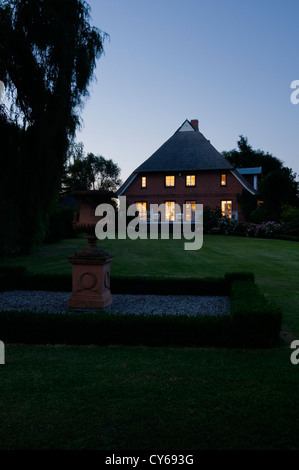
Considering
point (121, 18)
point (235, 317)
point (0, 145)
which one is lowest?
point (235, 317)

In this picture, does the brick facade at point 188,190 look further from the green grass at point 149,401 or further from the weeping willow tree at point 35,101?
the green grass at point 149,401

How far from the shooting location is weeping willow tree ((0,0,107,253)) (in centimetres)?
895

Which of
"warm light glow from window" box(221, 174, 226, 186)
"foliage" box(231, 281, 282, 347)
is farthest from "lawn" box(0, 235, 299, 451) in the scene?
"warm light glow from window" box(221, 174, 226, 186)

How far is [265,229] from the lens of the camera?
2678 centimetres

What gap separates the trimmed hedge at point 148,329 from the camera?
4863mm

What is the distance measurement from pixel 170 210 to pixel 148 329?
1150 inches

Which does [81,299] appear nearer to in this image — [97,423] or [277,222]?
[97,423]

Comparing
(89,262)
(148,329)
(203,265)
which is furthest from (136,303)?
(203,265)

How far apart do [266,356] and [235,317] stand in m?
0.68

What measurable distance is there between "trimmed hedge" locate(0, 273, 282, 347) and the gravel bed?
1.52 metres

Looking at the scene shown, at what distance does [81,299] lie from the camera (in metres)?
6.84

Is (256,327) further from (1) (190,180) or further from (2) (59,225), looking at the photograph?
(1) (190,180)

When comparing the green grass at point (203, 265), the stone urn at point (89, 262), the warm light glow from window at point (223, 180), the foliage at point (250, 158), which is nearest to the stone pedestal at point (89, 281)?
the stone urn at point (89, 262)
